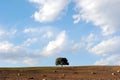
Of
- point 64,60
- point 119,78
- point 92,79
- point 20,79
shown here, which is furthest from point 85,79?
point 64,60

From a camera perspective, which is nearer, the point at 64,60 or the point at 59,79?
the point at 59,79

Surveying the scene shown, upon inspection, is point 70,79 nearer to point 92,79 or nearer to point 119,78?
point 92,79

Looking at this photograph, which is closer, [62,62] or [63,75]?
[63,75]

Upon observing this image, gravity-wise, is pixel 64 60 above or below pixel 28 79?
above

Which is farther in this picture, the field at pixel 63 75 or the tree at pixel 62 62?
the tree at pixel 62 62

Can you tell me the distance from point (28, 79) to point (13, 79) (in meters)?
1.78

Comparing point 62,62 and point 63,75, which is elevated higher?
point 62,62

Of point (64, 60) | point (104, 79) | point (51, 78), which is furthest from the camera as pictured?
point (64, 60)

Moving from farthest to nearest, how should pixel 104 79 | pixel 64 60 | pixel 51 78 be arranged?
pixel 64 60 → pixel 51 78 → pixel 104 79

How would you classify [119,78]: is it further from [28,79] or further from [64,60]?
[64,60]

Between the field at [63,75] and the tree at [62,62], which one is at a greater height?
the tree at [62,62]

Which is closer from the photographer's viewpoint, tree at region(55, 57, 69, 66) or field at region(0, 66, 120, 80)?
field at region(0, 66, 120, 80)

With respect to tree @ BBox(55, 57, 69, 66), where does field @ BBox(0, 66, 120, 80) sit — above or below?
below

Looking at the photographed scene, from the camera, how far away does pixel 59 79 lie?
40.8m
